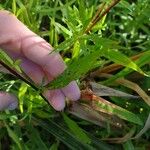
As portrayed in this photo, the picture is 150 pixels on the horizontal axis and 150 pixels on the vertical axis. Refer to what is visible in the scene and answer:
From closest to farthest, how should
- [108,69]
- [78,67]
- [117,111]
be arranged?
[78,67]
[117,111]
[108,69]

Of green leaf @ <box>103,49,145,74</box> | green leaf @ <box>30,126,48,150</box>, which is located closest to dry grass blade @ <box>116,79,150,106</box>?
green leaf @ <box>103,49,145,74</box>

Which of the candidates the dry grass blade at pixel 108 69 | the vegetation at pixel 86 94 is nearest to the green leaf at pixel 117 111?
the vegetation at pixel 86 94

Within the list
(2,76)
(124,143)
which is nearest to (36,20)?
(2,76)

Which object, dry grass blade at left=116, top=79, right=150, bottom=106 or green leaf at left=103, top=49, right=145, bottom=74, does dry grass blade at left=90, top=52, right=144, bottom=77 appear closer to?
dry grass blade at left=116, top=79, right=150, bottom=106

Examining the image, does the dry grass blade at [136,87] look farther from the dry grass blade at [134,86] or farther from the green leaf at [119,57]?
the green leaf at [119,57]

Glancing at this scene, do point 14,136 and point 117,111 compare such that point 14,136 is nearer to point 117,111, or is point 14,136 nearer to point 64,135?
point 64,135

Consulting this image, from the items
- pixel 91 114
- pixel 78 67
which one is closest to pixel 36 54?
pixel 78 67
